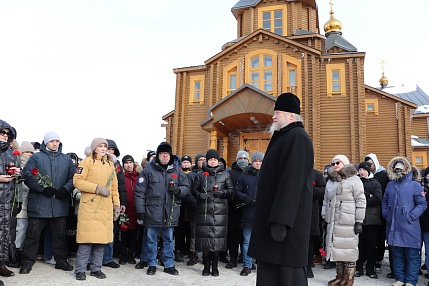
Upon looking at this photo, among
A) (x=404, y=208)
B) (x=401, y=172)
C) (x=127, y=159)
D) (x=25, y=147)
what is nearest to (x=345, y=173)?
(x=401, y=172)

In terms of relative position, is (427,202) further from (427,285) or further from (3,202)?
(3,202)

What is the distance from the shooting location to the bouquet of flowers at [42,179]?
5.45 m

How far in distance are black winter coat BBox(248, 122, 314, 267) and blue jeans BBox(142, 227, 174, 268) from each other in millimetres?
3181

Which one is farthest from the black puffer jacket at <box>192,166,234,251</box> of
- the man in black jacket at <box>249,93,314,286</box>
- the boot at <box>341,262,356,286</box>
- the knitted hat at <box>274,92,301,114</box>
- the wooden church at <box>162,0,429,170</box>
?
the wooden church at <box>162,0,429,170</box>

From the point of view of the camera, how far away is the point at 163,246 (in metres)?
5.98

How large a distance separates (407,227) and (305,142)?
356cm

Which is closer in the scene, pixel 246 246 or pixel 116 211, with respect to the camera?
pixel 116 211

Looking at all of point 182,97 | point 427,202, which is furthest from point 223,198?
point 182,97

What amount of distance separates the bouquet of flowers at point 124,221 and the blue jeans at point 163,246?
44cm

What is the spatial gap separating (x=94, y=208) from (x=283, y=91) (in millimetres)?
13560

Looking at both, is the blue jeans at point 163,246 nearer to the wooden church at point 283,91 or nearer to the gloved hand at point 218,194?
the gloved hand at point 218,194

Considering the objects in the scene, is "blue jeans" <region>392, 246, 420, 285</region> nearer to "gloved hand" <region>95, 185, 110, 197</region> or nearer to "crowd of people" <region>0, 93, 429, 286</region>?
"crowd of people" <region>0, 93, 429, 286</region>

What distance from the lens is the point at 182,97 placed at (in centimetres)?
1969

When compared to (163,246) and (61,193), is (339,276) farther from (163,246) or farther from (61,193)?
(61,193)
